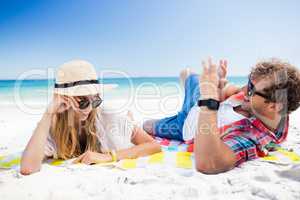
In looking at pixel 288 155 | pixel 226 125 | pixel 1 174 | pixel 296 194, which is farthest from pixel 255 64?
pixel 1 174

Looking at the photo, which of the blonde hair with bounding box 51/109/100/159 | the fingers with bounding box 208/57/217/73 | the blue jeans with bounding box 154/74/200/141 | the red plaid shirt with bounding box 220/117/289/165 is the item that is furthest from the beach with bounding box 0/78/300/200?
the blue jeans with bounding box 154/74/200/141

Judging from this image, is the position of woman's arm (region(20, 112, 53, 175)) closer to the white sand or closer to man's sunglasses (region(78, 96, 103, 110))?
the white sand

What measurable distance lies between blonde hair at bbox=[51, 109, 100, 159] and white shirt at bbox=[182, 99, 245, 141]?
38.7 inches

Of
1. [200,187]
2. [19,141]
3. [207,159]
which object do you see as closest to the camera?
[200,187]

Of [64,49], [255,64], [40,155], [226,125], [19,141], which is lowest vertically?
[19,141]

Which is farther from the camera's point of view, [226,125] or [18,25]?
[18,25]

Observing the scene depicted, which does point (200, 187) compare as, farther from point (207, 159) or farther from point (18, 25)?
point (18, 25)

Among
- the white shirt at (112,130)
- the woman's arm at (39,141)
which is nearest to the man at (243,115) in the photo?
the white shirt at (112,130)

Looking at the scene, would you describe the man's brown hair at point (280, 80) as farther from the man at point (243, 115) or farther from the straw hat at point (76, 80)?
the straw hat at point (76, 80)

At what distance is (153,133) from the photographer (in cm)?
410

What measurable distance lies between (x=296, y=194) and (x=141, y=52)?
20.3 m

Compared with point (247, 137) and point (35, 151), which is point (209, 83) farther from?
point (35, 151)

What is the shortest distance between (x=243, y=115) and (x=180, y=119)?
3.51 feet

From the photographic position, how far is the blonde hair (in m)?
2.59
